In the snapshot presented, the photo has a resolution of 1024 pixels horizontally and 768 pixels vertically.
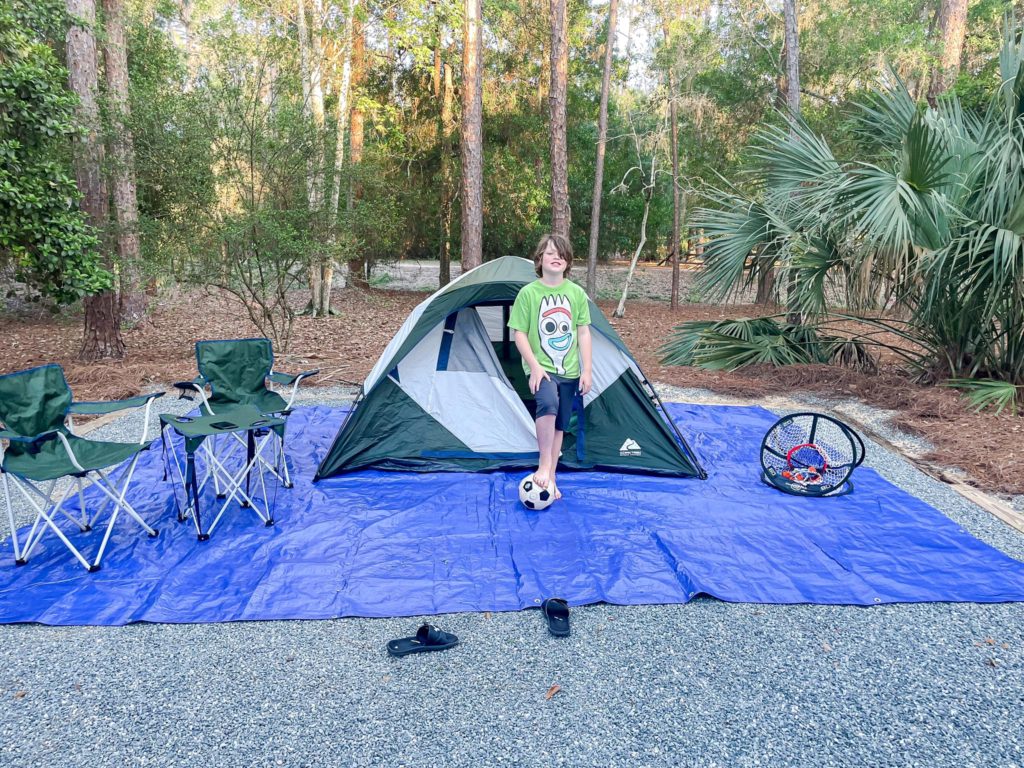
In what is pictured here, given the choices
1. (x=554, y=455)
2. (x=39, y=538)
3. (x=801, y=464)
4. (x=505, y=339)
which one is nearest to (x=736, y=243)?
(x=505, y=339)

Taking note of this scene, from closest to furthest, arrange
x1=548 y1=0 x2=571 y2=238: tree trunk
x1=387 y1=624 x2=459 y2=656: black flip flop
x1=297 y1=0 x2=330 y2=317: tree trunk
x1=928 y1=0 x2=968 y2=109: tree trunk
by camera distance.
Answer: x1=387 y1=624 x2=459 y2=656: black flip flop → x1=297 y1=0 x2=330 y2=317: tree trunk → x1=928 y1=0 x2=968 y2=109: tree trunk → x1=548 y1=0 x2=571 y2=238: tree trunk

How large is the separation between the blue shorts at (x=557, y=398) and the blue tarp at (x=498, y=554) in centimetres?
52

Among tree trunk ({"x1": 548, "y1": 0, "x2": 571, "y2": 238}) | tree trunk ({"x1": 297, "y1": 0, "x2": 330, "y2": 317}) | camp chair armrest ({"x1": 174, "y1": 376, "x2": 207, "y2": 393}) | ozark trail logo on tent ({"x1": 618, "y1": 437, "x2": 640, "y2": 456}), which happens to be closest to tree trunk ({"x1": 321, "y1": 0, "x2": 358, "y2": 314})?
tree trunk ({"x1": 297, "y1": 0, "x2": 330, "y2": 317})

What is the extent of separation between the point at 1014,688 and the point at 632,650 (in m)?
1.30

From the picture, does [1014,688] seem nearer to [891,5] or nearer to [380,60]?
[891,5]

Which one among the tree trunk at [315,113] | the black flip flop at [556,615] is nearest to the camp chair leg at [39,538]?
the black flip flop at [556,615]

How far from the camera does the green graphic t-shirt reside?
11.8ft

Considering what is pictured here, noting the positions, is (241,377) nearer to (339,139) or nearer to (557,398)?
(557,398)

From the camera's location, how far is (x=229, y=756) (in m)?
1.93

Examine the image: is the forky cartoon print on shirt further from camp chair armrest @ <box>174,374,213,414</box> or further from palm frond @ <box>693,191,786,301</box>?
palm frond @ <box>693,191,786,301</box>

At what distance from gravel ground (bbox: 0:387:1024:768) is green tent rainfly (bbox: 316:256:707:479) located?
1.61 metres

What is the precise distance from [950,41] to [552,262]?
407 inches

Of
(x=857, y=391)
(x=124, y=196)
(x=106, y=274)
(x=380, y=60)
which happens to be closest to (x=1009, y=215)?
(x=857, y=391)

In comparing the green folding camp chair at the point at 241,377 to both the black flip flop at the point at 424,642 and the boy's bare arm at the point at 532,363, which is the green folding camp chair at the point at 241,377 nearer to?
the boy's bare arm at the point at 532,363
